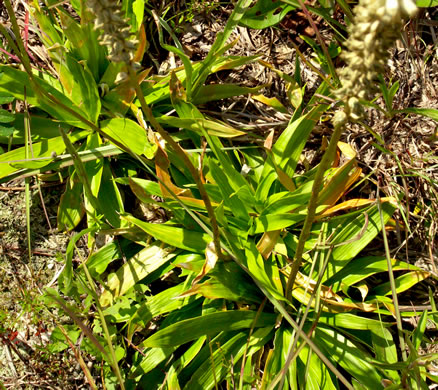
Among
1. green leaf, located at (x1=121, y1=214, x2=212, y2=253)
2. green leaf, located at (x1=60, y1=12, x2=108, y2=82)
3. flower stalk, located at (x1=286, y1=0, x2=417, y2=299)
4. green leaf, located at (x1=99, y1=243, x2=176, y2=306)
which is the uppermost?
flower stalk, located at (x1=286, y1=0, x2=417, y2=299)

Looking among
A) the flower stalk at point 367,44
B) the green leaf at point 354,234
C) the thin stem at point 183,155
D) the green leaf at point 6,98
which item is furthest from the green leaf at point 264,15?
the flower stalk at point 367,44

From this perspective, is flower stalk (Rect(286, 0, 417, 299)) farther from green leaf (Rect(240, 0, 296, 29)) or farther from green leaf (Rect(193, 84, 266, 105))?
green leaf (Rect(240, 0, 296, 29))

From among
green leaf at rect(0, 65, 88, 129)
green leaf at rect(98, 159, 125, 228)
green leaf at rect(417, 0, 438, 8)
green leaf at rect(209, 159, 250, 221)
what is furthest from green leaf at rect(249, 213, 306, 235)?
green leaf at rect(417, 0, 438, 8)

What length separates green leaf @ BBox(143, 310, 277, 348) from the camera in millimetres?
2246

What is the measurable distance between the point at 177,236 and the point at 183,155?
106cm

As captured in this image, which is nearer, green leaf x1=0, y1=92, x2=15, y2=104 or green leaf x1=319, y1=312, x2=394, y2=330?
green leaf x1=319, y1=312, x2=394, y2=330

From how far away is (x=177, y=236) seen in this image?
8.16ft

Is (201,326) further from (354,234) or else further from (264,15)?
(264,15)

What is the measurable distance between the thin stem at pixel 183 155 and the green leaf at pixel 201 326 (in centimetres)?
36

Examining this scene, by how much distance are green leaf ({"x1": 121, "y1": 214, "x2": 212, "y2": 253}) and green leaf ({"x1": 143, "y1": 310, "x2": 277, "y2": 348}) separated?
0.40 m

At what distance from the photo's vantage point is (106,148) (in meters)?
2.59

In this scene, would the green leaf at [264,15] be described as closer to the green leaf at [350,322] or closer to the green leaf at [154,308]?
the green leaf at [154,308]

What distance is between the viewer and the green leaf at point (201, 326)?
88.4 inches

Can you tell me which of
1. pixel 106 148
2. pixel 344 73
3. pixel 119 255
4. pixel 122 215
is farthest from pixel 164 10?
pixel 344 73
